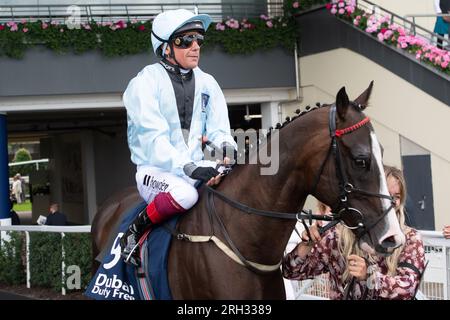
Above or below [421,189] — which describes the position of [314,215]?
above

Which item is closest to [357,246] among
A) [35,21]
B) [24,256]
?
[24,256]

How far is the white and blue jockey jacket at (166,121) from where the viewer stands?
3586 mm

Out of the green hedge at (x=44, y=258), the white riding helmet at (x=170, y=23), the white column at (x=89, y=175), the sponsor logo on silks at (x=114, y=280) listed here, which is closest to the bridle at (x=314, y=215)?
the sponsor logo on silks at (x=114, y=280)

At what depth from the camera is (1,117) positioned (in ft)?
41.5

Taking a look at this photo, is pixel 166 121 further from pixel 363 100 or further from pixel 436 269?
pixel 436 269

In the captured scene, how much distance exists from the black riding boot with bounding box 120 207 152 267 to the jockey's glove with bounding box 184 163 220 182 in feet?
1.30

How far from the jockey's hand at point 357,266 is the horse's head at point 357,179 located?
0.13 metres

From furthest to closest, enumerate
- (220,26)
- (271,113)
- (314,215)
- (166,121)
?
(271,113) < (220,26) < (166,121) < (314,215)

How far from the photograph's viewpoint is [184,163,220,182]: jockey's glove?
11.3 feet

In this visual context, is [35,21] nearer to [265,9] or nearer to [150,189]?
[265,9]

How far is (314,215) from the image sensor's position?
10.3ft

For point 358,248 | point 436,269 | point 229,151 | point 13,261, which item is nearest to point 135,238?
point 229,151

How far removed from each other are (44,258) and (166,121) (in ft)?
22.9

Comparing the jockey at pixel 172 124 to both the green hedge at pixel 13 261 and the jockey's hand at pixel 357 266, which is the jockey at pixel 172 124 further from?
the green hedge at pixel 13 261
